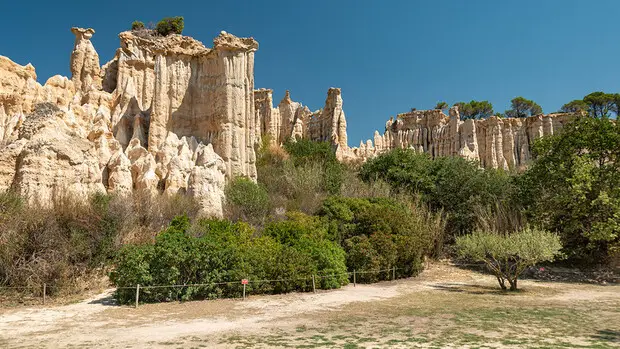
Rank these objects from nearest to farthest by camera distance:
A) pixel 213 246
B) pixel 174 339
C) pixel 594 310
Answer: pixel 174 339, pixel 594 310, pixel 213 246

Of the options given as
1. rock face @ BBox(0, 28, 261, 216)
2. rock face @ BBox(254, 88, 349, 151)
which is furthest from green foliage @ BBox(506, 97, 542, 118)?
rock face @ BBox(0, 28, 261, 216)

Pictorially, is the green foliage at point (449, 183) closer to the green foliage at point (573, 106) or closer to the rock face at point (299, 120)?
the rock face at point (299, 120)

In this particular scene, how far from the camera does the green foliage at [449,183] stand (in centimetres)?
2545

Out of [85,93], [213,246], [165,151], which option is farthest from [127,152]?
[213,246]

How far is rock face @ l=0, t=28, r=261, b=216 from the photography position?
22.2m

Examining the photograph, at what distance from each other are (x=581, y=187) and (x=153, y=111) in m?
23.1

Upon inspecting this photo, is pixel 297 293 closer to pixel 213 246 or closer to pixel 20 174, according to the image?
pixel 213 246

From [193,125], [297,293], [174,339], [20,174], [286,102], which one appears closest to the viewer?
[174,339]

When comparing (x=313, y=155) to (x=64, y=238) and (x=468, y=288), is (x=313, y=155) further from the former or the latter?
(x=64, y=238)

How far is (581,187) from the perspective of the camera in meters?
18.6

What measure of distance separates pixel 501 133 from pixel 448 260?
41733mm

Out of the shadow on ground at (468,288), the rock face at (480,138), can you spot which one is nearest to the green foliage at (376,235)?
the shadow on ground at (468,288)

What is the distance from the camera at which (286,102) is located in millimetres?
52375

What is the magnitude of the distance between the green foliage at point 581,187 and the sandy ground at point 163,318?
3.91 metres
